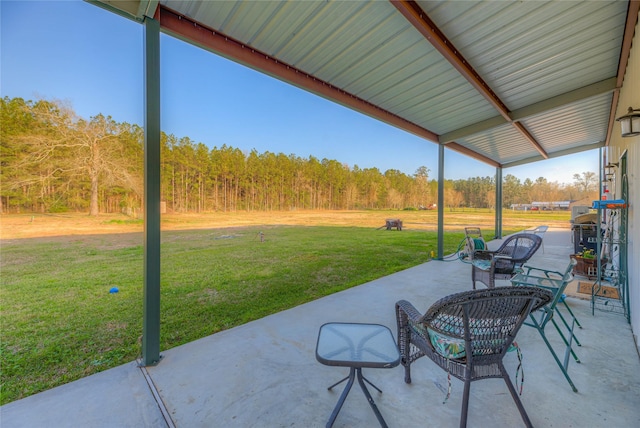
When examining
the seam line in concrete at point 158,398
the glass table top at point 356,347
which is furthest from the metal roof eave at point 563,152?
the seam line in concrete at point 158,398

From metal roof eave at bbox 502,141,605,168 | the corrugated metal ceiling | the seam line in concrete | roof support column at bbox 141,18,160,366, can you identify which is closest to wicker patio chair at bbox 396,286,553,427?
the seam line in concrete

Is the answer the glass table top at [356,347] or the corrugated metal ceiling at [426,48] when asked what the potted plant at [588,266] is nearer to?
the corrugated metal ceiling at [426,48]

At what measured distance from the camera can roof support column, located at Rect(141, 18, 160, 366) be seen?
196 cm

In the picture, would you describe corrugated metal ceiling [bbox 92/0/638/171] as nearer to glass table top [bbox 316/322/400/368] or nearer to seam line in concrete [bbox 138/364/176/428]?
glass table top [bbox 316/322/400/368]

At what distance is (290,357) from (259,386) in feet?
1.29

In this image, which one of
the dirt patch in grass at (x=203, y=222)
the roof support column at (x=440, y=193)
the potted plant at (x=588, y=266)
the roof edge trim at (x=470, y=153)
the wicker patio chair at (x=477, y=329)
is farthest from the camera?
the roof edge trim at (x=470, y=153)

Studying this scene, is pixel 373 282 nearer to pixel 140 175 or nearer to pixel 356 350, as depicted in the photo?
pixel 356 350

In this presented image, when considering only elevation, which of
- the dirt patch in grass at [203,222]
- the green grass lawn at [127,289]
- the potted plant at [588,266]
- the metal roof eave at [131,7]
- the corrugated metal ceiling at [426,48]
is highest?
the corrugated metal ceiling at [426,48]

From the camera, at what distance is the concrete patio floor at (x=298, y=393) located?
4.91 ft

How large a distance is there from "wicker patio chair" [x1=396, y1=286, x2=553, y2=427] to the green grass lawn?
7.61 feet

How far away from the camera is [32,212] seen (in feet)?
15.1

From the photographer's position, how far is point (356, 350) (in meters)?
1.38

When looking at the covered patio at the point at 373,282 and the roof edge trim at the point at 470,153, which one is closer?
the covered patio at the point at 373,282

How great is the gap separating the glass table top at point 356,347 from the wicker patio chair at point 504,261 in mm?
2195
